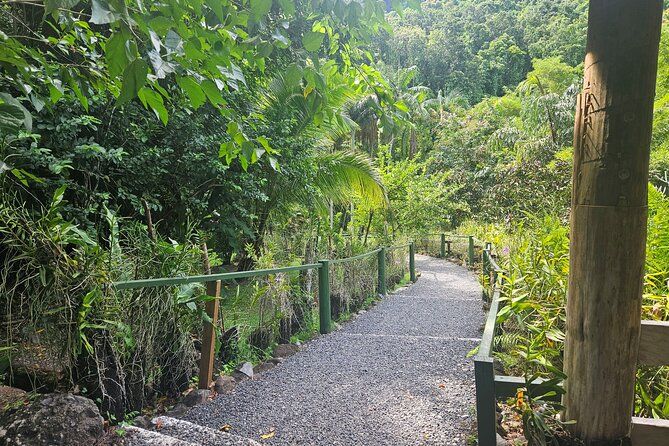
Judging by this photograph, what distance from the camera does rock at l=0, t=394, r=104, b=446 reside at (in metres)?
2.00

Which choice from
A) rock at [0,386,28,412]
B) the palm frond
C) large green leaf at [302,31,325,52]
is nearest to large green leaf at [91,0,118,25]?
large green leaf at [302,31,325,52]

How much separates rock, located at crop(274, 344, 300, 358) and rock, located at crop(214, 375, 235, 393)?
864 mm

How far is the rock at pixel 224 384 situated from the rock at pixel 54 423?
1.17 m

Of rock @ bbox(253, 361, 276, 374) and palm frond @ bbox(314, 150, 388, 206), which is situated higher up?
palm frond @ bbox(314, 150, 388, 206)

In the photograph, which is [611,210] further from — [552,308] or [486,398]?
[552,308]

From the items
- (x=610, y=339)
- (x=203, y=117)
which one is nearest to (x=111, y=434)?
(x=610, y=339)

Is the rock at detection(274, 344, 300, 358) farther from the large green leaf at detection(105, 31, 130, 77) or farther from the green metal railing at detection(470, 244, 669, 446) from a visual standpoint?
the large green leaf at detection(105, 31, 130, 77)

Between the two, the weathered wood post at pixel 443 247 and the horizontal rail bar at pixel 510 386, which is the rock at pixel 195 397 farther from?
the weathered wood post at pixel 443 247

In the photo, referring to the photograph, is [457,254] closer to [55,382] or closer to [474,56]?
[55,382]

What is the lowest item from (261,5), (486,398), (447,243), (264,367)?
(264,367)

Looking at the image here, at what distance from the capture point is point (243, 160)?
1.92m

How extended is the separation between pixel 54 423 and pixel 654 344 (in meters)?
2.78

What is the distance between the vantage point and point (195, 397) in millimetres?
3191

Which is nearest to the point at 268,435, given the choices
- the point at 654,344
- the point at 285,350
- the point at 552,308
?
the point at 285,350
